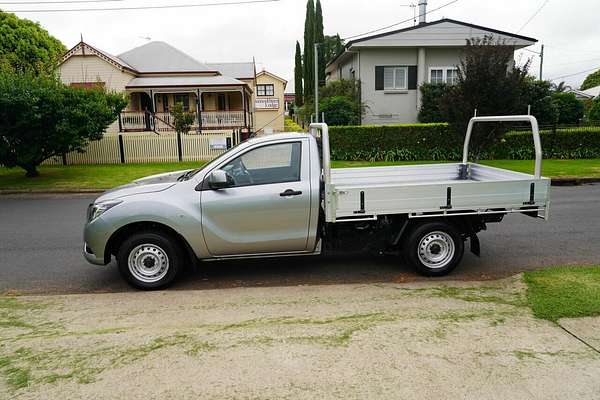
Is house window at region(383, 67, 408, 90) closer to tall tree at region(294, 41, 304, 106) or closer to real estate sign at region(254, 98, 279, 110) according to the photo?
real estate sign at region(254, 98, 279, 110)

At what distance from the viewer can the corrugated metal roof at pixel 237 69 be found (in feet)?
144

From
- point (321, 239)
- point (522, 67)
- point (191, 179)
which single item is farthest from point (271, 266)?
point (522, 67)

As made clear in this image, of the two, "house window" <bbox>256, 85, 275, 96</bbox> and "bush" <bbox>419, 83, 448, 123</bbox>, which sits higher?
"house window" <bbox>256, 85, 275, 96</bbox>

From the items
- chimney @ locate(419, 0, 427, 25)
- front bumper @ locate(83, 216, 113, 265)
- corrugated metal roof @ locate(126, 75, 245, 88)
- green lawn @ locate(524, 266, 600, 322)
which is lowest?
green lawn @ locate(524, 266, 600, 322)

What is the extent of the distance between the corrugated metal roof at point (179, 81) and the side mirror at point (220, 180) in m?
26.5

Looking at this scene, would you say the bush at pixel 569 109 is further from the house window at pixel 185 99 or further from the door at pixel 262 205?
the door at pixel 262 205

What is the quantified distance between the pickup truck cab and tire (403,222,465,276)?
13 mm

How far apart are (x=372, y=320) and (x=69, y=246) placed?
19.3ft

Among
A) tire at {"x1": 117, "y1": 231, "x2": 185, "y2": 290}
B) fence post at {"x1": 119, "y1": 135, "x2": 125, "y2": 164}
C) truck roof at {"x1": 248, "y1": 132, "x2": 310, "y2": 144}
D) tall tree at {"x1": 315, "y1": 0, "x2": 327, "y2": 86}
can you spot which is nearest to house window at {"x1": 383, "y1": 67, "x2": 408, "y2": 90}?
fence post at {"x1": 119, "y1": 135, "x2": 125, "y2": 164}

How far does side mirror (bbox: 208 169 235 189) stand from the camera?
5535 mm

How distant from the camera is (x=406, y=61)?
2630 centimetres

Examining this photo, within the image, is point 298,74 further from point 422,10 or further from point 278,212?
point 278,212

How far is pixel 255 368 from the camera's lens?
11.8ft

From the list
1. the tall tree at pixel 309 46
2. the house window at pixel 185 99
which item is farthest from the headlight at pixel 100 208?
the tall tree at pixel 309 46
